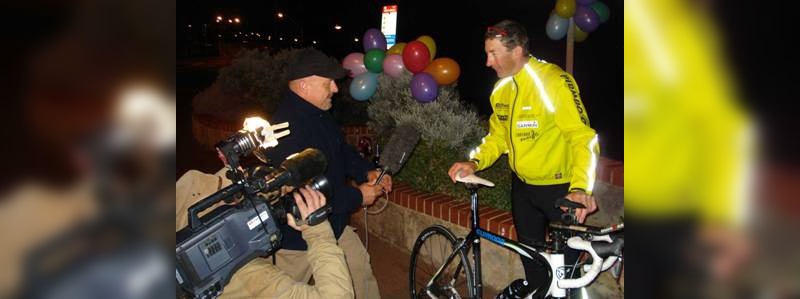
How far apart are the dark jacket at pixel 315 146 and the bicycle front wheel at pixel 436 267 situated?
2.49 ft

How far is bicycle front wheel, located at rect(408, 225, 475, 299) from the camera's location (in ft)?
11.0

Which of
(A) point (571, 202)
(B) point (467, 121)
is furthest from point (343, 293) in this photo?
(B) point (467, 121)

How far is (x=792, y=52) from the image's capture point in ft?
1.83

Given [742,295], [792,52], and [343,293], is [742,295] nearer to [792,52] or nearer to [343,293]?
[792,52]

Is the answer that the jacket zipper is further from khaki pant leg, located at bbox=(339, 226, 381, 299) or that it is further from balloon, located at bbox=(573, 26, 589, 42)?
balloon, located at bbox=(573, 26, 589, 42)

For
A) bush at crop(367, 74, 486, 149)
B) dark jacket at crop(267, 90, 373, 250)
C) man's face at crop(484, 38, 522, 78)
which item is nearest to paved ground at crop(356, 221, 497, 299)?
bush at crop(367, 74, 486, 149)

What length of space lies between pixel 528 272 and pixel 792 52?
2.54 metres

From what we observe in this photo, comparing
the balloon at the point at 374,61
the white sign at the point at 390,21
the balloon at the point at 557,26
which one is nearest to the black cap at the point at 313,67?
the balloon at the point at 374,61

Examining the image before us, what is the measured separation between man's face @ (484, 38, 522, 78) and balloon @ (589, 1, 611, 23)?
4137 millimetres

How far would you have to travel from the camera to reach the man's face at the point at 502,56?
276cm

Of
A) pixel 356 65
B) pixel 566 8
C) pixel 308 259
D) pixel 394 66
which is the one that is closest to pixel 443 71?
pixel 394 66

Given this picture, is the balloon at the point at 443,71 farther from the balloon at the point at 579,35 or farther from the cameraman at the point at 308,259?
the cameraman at the point at 308,259

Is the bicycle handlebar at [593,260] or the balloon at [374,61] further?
the balloon at [374,61]

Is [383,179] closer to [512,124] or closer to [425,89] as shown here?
[512,124]
